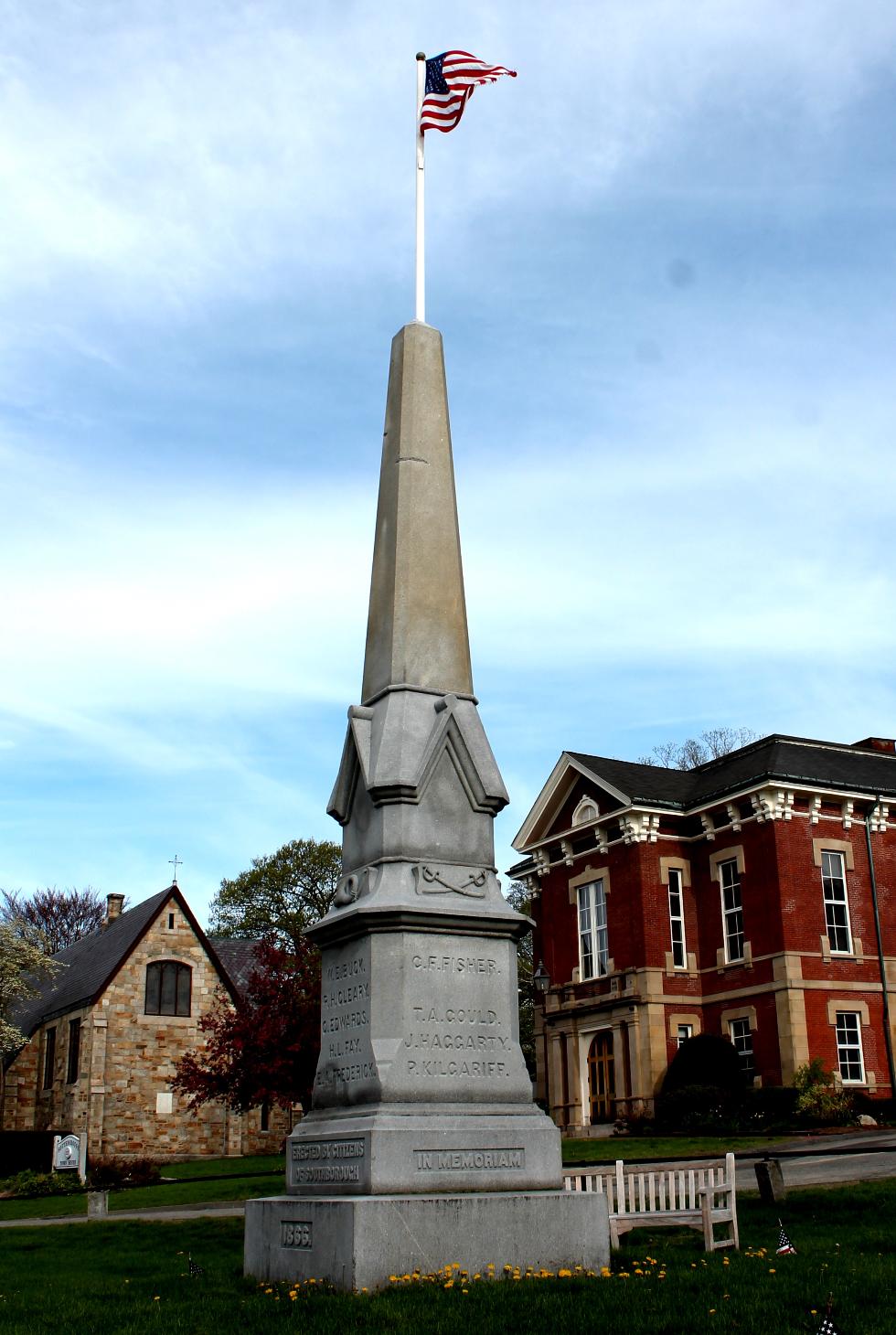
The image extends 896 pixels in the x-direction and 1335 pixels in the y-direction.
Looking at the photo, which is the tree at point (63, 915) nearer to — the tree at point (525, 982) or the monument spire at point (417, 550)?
the tree at point (525, 982)

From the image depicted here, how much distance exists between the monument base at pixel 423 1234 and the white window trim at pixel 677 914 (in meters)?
27.3

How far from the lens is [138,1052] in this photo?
149 ft

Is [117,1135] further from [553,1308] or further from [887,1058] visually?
[553,1308]

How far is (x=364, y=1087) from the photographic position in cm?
872

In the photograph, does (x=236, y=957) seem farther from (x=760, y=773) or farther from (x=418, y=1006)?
(x=418, y=1006)

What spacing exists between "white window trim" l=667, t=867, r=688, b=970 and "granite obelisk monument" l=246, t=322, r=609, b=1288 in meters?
26.5

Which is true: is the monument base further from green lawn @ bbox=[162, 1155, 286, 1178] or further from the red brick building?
green lawn @ bbox=[162, 1155, 286, 1178]

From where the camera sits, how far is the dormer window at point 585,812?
3722cm

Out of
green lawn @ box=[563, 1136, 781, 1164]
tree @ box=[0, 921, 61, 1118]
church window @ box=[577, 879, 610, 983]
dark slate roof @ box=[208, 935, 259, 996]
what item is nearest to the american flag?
green lawn @ box=[563, 1136, 781, 1164]

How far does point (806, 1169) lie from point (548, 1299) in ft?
38.2

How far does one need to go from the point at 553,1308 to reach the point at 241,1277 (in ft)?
10.5

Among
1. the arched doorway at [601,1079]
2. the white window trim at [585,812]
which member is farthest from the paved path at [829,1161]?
the white window trim at [585,812]

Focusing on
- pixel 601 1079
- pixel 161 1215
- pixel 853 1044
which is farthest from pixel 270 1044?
pixel 853 1044

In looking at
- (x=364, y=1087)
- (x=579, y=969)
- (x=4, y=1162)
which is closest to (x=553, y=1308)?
(x=364, y=1087)
